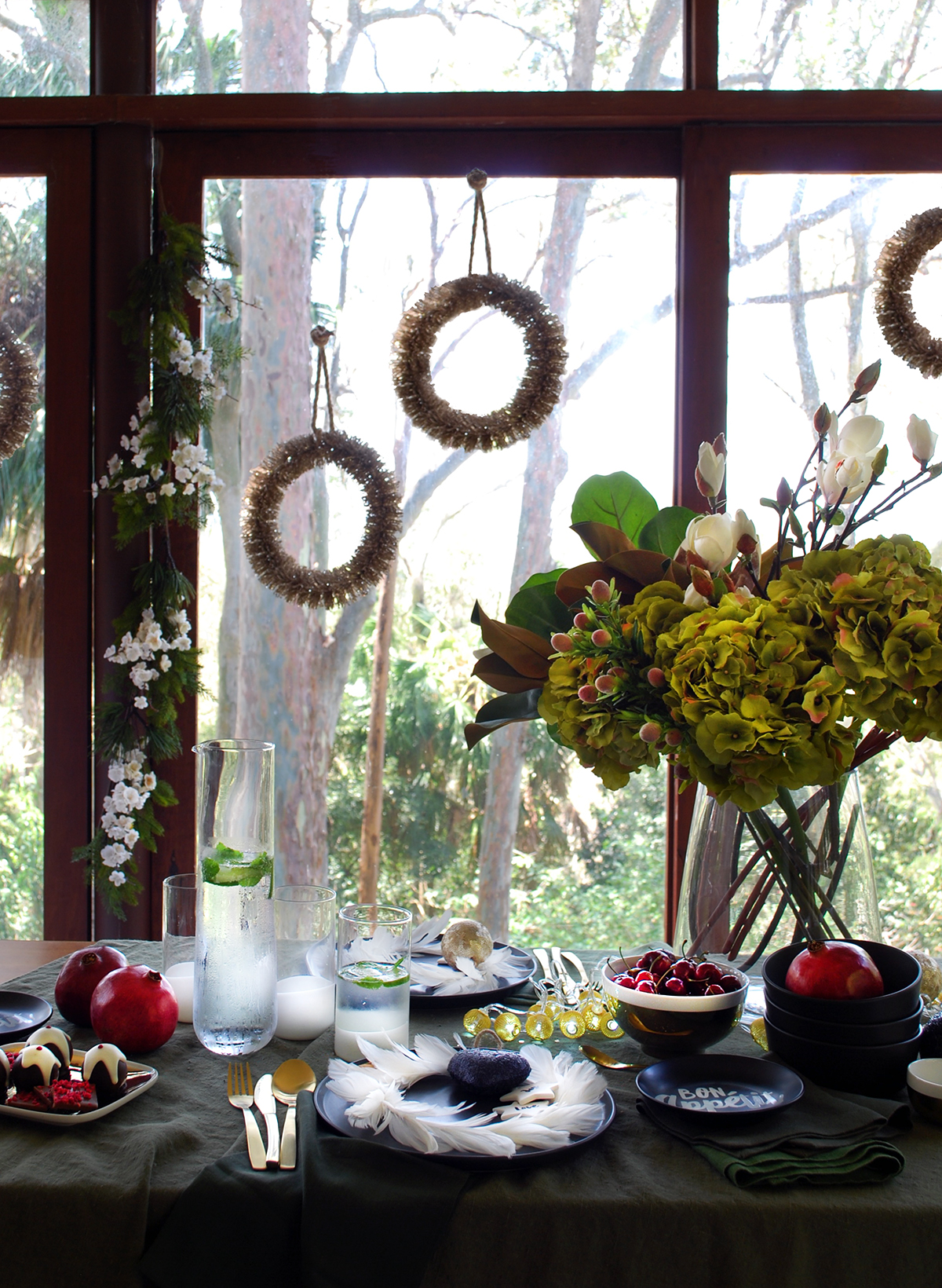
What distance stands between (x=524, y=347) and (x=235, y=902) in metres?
1.41

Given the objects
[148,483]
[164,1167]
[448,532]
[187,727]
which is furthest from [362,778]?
[164,1167]

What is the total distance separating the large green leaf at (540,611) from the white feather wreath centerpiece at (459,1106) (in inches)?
17.9

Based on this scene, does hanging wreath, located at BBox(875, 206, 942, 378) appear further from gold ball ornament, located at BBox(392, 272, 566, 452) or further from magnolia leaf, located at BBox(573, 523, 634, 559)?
magnolia leaf, located at BBox(573, 523, 634, 559)

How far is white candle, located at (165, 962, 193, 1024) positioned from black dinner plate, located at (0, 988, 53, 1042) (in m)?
0.14

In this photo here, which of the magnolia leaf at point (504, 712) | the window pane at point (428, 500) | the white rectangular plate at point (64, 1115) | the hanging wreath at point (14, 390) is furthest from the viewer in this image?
the window pane at point (428, 500)

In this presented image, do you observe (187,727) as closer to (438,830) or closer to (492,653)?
(438,830)

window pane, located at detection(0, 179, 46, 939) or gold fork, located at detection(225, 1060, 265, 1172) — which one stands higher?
window pane, located at detection(0, 179, 46, 939)

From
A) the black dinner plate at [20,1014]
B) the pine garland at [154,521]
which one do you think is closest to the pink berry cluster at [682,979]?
the black dinner plate at [20,1014]

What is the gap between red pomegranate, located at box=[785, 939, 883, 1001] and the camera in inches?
40.1

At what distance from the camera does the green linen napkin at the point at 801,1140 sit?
0.85 meters

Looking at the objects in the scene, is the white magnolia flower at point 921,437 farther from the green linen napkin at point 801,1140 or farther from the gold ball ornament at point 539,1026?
the gold ball ornament at point 539,1026

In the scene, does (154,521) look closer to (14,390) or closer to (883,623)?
(14,390)

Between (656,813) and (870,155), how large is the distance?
153 centimetres

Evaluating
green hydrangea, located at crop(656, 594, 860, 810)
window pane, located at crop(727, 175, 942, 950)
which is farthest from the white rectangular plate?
window pane, located at crop(727, 175, 942, 950)
